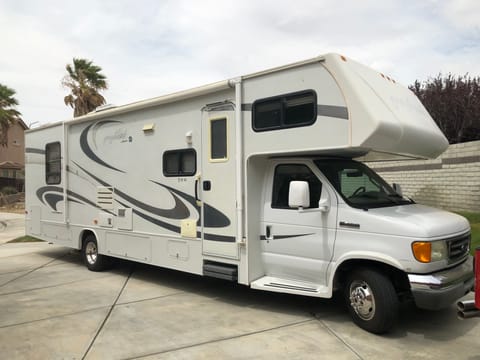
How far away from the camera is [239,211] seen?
6051 mm

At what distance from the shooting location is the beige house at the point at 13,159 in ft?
120

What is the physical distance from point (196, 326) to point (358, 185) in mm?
2766

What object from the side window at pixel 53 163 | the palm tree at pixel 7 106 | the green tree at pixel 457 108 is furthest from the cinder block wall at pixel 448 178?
the palm tree at pixel 7 106

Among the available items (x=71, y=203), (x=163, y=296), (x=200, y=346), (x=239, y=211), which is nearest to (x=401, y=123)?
Answer: (x=239, y=211)

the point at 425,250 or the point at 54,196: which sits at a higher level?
the point at 54,196

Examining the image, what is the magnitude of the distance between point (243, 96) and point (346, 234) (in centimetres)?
236

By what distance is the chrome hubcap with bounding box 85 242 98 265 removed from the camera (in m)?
8.90

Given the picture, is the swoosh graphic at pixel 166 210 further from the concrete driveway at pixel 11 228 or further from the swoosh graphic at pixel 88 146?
the concrete driveway at pixel 11 228

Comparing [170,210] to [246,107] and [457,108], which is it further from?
[457,108]

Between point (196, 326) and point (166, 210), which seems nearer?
point (196, 326)

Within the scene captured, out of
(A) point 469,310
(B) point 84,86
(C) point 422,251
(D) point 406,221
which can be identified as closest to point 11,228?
(B) point 84,86

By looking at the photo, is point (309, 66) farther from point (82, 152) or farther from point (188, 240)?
point (82, 152)

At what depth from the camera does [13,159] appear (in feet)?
134

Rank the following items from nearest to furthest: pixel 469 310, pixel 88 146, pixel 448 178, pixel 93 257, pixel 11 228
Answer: pixel 469 310 → pixel 88 146 → pixel 93 257 → pixel 448 178 → pixel 11 228
